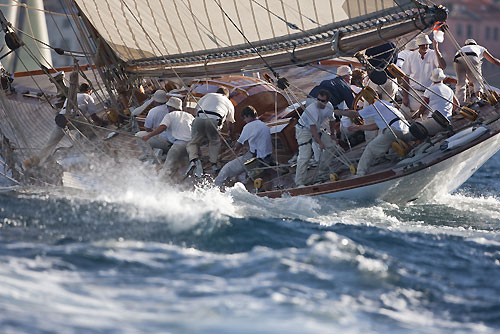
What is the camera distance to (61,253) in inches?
283

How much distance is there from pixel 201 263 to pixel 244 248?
24.7 inches

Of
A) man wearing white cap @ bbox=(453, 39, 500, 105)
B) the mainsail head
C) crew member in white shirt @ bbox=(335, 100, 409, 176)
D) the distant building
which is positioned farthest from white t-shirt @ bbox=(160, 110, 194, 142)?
the distant building

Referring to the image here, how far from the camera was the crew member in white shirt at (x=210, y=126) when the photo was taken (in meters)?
11.3

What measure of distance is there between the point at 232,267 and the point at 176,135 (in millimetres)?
4745

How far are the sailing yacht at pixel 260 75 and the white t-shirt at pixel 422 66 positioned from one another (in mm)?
886

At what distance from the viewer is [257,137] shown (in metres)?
11.1

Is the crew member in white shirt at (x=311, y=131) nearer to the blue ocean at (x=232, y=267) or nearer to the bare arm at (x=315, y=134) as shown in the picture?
the bare arm at (x=315, y=134)

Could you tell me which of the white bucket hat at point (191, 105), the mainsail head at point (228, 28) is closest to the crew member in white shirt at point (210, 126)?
the mainsail head at point (228, 28)

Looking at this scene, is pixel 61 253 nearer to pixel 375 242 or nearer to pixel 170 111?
pixel 375 242

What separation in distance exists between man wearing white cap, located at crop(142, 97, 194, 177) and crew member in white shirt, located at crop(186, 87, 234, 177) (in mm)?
212

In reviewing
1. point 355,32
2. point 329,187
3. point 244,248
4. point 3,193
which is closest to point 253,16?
point 355,32

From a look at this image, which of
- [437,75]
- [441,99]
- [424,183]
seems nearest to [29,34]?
[437,75]

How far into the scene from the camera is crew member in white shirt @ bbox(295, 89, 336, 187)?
10.6m

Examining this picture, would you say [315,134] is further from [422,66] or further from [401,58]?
[401,58]
